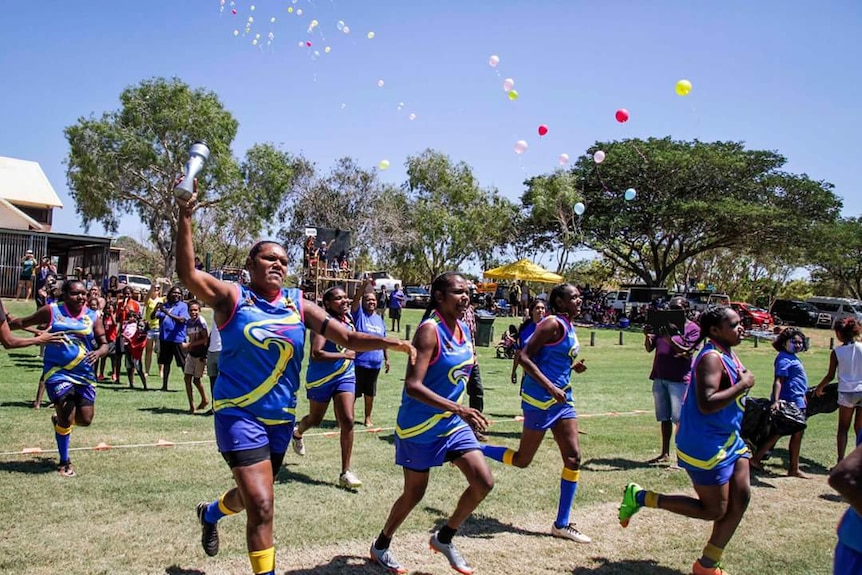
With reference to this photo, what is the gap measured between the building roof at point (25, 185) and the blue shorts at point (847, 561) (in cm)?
4991

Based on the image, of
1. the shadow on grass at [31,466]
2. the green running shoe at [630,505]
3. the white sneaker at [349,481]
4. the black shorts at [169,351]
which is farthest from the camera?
the black shorts at [169,351]

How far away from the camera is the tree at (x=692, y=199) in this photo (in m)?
41.7

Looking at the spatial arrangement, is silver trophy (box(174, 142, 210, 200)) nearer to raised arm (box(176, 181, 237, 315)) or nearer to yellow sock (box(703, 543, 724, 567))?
raised arm (box(176, 181, 237, 315))

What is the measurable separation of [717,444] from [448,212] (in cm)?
4556

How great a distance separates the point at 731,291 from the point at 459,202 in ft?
102

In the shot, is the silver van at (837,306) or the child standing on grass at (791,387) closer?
the child standing on grass at (791,387)

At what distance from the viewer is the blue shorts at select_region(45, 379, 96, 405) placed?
6680mm

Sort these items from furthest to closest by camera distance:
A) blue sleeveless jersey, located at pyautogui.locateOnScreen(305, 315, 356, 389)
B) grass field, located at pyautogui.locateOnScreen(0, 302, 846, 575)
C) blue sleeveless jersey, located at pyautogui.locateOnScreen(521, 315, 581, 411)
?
blue sleeveless jersey, located at pyautogui.locateOnScreen(305, 315, 356, 389) < blue sleeveless jersey, located at pyautogui.locateOnScreen(521, 315, 581, 411) < grass field, located at pyautogui.locateOnScreen(0, 302, 846, 575)

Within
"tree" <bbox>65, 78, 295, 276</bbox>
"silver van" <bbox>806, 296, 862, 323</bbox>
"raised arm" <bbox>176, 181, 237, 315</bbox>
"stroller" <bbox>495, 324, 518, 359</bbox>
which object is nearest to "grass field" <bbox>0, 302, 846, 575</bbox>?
"raised arm" <bbox>176, 181, 237, 315</bbox>

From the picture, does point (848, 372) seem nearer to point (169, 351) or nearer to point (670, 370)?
point (670, 370)

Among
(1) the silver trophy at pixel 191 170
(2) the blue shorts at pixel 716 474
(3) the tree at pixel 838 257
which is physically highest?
(3) the tree at pixel 838 257

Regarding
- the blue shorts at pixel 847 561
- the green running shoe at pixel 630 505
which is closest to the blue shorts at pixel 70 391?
the green running shoe at pixel 630 505

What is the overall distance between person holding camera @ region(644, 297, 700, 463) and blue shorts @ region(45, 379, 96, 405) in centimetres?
628

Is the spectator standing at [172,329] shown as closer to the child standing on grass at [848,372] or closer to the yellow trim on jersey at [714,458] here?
the yellow trim on jersey at [714,458]
